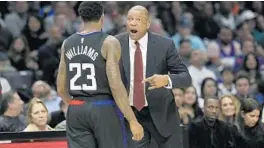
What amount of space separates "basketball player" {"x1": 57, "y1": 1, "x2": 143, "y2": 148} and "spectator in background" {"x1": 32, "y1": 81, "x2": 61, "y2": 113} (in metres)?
4.60

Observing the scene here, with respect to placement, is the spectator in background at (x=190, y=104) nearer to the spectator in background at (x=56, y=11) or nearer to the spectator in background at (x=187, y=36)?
the spectator in background at (x=187, y=36)

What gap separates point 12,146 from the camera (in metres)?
8.38

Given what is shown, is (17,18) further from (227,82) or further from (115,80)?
(115,80)

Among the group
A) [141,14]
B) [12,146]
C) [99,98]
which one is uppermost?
[141,14]

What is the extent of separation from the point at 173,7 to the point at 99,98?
9.73 meters

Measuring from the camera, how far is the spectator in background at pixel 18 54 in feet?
43.9

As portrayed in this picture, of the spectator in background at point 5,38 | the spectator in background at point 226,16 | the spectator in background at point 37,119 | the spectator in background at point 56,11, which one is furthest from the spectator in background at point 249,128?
the spectator in background at point 226,16

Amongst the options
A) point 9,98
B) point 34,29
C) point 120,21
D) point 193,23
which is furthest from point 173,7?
point 9,98

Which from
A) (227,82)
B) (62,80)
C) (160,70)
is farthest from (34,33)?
(62,80)

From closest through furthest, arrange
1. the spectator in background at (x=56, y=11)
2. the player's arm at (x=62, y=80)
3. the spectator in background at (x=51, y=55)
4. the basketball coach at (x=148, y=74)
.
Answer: the player's arm at (x=62, y=80)
the basketball coach at (x=148, y=74)
the spectator in background at (x=51, y=55)
the spectator in background at (x=56, y=11)

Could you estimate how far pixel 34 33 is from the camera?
14.4 metres

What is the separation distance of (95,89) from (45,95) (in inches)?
195

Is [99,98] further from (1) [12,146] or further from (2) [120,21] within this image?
(2) [120,21]

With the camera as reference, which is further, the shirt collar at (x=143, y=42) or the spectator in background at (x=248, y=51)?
the spectator in background at (x=248, y=51)
